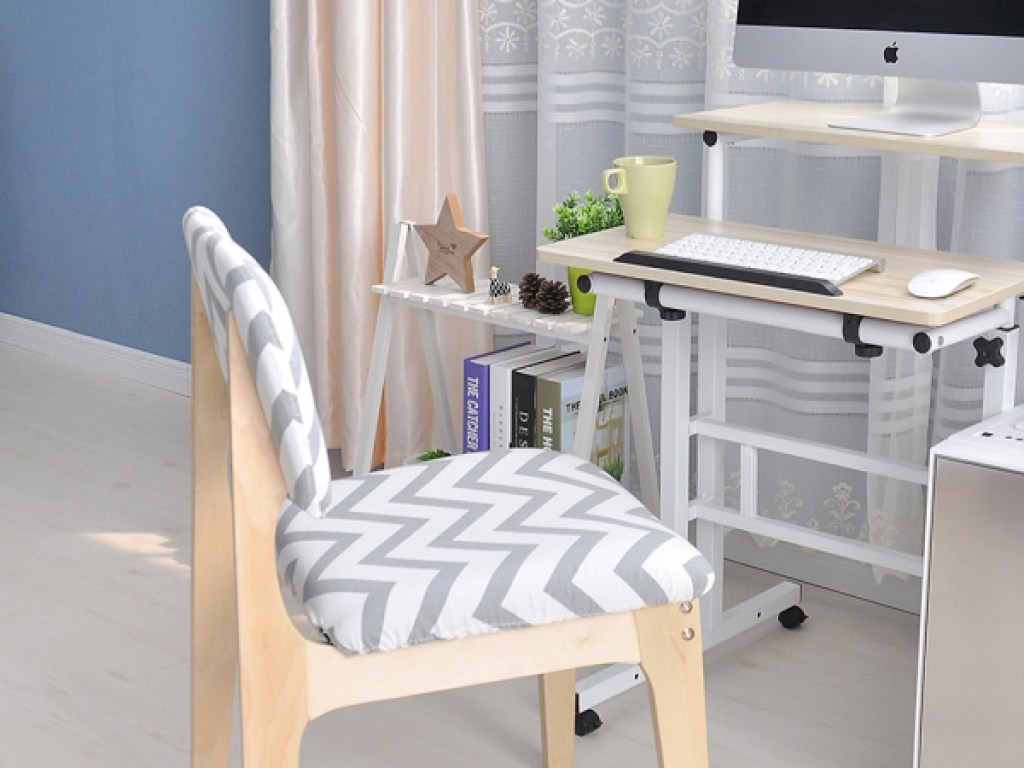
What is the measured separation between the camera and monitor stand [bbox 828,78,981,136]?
70.1 inches

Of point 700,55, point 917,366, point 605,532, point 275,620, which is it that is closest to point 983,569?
point 605,532

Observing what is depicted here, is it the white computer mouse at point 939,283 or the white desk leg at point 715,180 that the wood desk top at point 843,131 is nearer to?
the white desk leg at point 715,180

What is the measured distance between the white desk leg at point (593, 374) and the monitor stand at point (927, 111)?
41 centimetres

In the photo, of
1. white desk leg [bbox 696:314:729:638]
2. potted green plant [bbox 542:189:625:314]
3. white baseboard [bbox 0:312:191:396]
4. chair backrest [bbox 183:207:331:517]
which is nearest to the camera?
chair backrest [bbox 183:207:331:517]

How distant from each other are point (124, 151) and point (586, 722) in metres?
2.03

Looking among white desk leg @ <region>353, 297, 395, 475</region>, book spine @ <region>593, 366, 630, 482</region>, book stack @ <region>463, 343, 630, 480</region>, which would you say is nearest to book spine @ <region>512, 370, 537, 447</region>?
book stack @ <region>463, 343, 630, 480</region>

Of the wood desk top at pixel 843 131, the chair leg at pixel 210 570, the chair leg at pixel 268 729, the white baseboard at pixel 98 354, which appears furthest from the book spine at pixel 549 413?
the white baseboard at pixel 98 354

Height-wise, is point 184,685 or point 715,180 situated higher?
point 715,180

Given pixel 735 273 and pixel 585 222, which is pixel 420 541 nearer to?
pixel 735 273

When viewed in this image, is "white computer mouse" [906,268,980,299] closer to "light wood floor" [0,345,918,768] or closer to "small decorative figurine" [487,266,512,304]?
"light wood floor" [0,345,918,768]

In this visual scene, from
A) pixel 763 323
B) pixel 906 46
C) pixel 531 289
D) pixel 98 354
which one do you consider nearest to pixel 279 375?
pixel 763 323

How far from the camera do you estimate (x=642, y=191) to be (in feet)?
5.98

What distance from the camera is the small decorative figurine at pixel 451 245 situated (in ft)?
7.56

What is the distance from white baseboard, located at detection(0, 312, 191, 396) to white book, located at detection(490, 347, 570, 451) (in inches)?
48.3
